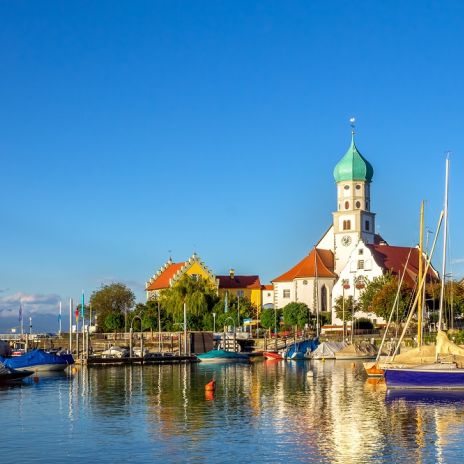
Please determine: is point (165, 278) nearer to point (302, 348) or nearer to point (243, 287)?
point (243, 287)

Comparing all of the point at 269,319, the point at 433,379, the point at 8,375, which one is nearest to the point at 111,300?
the point at 269,319

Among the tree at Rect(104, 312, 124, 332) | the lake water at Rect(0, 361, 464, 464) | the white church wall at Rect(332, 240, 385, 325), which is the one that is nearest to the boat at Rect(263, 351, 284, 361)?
the white church wall at Rect(332, 240, 385, 325)

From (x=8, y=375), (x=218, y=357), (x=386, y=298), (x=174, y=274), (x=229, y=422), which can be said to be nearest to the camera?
(x=229, y=422)

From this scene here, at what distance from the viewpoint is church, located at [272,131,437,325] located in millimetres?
138625

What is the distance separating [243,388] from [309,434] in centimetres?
2544

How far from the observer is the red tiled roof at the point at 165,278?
17125cm

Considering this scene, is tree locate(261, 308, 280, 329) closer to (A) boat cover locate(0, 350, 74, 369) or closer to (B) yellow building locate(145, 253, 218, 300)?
(B) yellow building locate(145, 253, 218, 300)

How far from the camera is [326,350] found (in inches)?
4257

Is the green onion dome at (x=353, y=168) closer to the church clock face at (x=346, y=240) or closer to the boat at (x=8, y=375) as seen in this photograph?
the church clock face at (x=346, y=240)

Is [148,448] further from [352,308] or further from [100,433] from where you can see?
[352,308]

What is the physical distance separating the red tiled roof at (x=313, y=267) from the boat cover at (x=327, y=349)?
34.1 m

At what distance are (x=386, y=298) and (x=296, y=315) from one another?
62.0 feet

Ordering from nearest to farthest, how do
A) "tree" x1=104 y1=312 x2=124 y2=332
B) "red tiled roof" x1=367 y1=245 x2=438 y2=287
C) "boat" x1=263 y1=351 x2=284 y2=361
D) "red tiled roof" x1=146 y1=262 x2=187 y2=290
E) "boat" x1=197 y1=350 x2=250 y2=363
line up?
1. "boat" x1=197 y1=350 x2=250 y2=363
2. "boat" x1=263 y1=351 x2=284 y2=361
3. "red tiled roof" x1=367 y1=245 x2=438 y2=287
4. "tree" x1=104 y1=312 x2=124 y2=332
5. "red tiled roof" x1=146 y1=262 x2=187 y2=290

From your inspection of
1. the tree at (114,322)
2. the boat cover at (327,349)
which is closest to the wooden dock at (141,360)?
the boat cover at (327,349)
